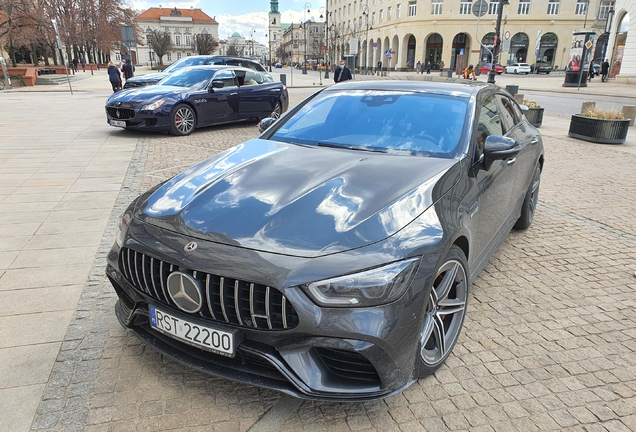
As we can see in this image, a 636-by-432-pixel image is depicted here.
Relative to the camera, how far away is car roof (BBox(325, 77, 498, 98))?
3.53 m

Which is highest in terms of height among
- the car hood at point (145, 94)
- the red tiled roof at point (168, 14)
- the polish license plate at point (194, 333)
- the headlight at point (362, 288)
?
the red tiled roof at point (168, 14)

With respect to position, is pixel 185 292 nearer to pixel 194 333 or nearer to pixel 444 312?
pixel 194 333

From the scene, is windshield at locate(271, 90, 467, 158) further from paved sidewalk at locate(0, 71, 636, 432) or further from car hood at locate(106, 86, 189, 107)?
car hood at locate(106, 86, 189, 107)

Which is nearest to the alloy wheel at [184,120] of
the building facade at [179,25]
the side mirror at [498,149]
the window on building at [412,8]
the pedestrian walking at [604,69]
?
the side mirror at [498,149]

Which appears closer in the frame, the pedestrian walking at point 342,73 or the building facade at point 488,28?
the pedestrian walking at point 342,73

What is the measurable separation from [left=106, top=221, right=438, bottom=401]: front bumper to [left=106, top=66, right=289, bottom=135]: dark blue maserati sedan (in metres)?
8.49

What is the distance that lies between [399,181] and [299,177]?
585mm

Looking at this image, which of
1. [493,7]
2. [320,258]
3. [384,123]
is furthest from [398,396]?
[493,7]

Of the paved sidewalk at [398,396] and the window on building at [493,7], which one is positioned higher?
the window on building at [493,7]

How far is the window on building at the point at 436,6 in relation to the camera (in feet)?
215

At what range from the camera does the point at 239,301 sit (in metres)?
1.99

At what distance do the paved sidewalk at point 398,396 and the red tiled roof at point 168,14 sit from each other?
430 feet

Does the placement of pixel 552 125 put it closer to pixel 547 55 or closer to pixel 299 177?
pixel 299 177

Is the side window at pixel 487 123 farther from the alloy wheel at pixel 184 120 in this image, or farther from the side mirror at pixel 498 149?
the alloy wheel at pixel 184 120
